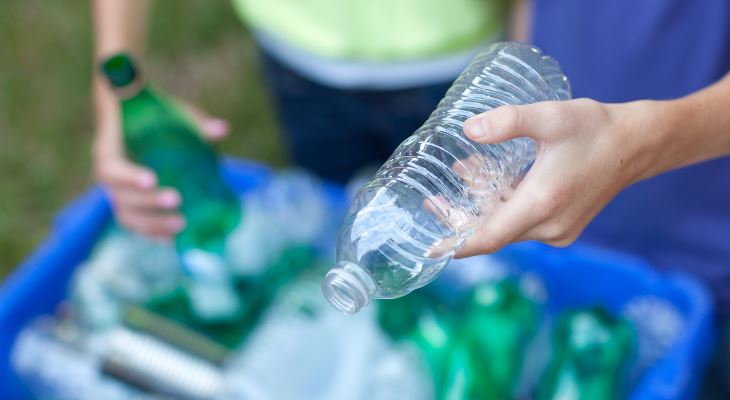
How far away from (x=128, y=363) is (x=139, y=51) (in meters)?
0.48

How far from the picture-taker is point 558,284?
1160 millimetres

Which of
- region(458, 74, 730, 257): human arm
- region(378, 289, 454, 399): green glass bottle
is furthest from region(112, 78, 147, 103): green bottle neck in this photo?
region(458, 74, 730, 257): human arm

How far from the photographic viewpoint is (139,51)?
123 centimetres

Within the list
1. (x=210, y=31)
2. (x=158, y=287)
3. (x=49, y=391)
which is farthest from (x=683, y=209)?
(x=210, y=31)

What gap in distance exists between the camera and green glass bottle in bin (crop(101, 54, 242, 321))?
1057 mm

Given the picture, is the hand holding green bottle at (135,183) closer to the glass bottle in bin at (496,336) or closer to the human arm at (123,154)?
the human arm at (123,154)

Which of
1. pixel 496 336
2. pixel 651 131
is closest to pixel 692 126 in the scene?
pixel 651 131

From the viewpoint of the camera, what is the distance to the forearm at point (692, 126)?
2.05ft

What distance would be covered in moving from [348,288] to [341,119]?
0.76m

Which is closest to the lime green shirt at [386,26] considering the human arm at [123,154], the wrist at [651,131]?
the human arm at [123,154]

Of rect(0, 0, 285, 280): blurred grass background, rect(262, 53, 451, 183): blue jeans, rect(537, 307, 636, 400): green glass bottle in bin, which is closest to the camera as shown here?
rect(537, 307, 636, 400): green glass bottle in bin

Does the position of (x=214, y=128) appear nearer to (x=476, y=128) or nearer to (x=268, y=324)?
(x=268, y=324)

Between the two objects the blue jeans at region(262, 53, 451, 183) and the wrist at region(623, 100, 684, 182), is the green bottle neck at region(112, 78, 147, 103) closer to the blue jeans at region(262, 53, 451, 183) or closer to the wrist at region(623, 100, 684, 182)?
the blue jeans at region(262, 53, 451, 183)

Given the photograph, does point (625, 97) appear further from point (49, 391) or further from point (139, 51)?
point (49, 391)
